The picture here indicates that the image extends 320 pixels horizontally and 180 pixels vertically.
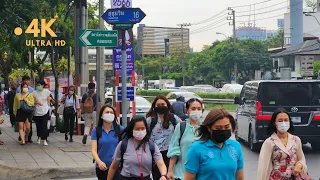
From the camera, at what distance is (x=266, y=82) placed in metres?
16.2

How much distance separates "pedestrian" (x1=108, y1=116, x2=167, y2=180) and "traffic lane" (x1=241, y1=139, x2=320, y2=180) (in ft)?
19.6

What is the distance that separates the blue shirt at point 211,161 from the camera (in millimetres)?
4926

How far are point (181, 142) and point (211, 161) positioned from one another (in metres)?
2.37

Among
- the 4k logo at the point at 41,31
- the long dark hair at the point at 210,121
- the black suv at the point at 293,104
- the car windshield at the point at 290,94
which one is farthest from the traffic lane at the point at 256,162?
the long dark hair at the point at 210,121

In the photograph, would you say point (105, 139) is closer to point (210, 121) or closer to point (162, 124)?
point (162, 124)

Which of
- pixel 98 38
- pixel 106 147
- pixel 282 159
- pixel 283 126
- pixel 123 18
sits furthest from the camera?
pixel 98 38

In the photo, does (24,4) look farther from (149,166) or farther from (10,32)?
(149,166)

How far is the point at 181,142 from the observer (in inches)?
287

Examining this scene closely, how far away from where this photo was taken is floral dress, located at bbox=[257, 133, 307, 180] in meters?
7.13

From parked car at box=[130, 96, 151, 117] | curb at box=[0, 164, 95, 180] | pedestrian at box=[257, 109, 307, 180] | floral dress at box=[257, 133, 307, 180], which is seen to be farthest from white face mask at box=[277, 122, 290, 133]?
parked car at box=[130, 96, 151, 117]

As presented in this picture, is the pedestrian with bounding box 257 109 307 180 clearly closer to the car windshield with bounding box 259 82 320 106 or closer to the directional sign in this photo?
the directional sign

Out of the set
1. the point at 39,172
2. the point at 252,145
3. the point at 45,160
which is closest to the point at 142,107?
the point at 252,145

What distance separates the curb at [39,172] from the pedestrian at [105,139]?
4.49m

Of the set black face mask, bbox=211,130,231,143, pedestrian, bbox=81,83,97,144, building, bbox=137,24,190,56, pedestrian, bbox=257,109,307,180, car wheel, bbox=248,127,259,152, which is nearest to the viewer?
black face mask, bbox=211,130,231,143
